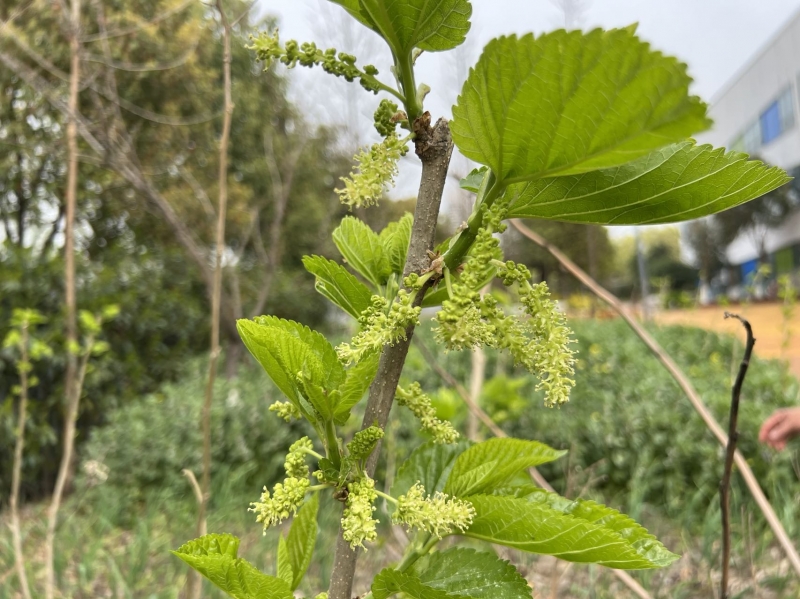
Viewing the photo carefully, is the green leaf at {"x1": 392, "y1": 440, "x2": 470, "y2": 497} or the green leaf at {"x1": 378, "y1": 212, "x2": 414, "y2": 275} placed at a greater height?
the green leaf at {"x1": 378, "y1": 212, "x2": 414, "y2": 275}

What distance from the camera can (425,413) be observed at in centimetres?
38

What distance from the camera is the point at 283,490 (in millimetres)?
301

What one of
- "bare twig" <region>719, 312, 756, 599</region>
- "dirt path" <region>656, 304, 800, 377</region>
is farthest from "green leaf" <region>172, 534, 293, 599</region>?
"dirt path" <region>656, 304, 800, 377</region>

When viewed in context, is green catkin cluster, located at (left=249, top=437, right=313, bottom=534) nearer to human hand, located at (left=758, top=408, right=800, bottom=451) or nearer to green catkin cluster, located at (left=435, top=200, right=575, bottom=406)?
green catkin cluster, located at (left=435, top=200, right=575, bottom=406)

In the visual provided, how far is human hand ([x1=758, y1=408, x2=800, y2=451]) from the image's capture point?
1.26 m

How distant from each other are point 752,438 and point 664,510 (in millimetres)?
474

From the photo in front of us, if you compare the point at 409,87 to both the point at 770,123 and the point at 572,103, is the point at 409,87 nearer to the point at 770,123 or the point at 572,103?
the point at 572,103

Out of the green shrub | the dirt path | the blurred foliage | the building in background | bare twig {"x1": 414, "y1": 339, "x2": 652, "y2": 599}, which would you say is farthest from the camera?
the building in background

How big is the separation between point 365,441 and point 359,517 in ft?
0.13

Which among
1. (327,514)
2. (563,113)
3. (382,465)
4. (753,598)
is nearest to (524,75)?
(563,113)

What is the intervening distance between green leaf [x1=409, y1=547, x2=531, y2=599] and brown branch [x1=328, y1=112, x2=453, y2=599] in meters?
0.05

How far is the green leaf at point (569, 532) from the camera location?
287 millimetres

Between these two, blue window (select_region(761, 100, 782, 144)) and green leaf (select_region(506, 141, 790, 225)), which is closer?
green leaf (select_region(506, 141, 790, 225))

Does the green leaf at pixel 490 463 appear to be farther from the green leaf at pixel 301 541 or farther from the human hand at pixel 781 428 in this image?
the human hand at pixel 781 428
